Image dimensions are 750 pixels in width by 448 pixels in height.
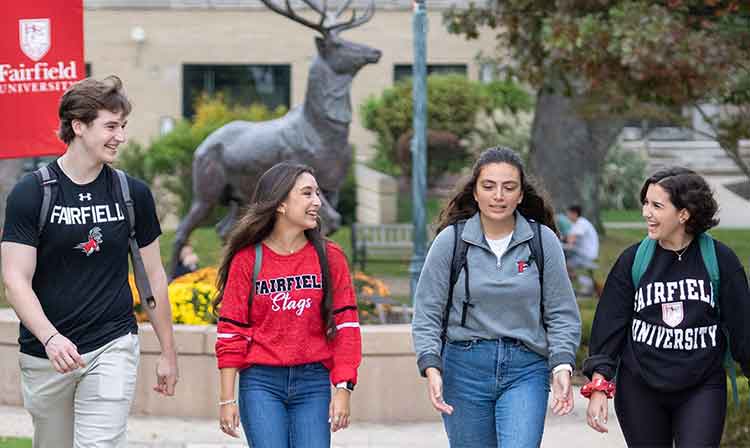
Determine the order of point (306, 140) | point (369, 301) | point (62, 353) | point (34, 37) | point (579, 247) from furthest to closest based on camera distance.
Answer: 1. point (579, 247)
2. point (306, 140)
3. point (369, 301)
4. point (34, 37)
5. point (62, 353)

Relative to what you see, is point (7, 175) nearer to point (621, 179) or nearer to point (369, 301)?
point (369, 301)

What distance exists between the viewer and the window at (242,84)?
38344 millimetres

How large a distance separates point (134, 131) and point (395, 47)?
23.7 ft

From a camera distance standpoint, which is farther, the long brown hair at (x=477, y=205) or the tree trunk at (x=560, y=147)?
the tree trunk at (x=560, y=147)

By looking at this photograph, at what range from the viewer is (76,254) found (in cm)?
546

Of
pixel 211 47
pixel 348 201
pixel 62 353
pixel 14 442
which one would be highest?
pixel 211 47

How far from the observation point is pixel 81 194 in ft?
18.1

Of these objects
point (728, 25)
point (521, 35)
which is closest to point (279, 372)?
point (728, 25)

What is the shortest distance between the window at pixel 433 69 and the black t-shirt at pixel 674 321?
32512 mm

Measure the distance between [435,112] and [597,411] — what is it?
27.8 m

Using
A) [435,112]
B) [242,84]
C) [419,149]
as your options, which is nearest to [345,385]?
[419,149]

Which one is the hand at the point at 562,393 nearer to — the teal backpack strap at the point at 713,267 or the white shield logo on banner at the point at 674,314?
the white shield logo on banner at the point at 674,314

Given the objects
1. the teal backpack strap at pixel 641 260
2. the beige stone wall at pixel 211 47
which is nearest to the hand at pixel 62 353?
the teal backpack strap at pixel 641 260

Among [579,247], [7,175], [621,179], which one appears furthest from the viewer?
[621,179]
